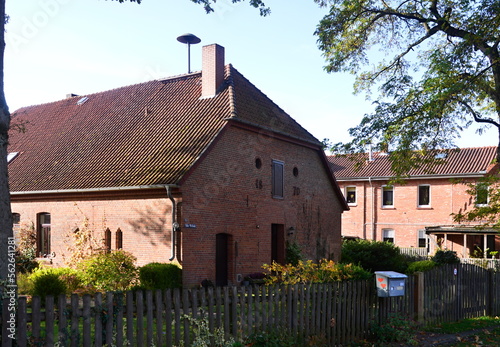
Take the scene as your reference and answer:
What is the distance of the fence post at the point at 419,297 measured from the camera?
1131 cm

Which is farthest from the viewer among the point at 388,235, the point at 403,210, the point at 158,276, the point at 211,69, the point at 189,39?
the point at 388,235

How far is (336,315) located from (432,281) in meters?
3.61

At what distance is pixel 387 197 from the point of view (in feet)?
123

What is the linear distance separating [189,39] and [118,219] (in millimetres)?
9997

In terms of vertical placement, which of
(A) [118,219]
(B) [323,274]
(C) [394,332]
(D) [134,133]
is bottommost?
(C) [394,332]

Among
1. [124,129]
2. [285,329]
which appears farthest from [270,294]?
[124,129]

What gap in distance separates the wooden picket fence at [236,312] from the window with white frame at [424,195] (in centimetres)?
2361

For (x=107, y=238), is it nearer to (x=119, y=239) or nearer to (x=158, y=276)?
(x=119, y=239)

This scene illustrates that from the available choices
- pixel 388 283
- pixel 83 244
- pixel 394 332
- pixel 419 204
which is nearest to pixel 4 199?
pixel 388 283

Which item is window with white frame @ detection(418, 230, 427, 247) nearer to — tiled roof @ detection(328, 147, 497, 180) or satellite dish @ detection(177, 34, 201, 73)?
tiled roof @ detection(328, 147, 497, 180)

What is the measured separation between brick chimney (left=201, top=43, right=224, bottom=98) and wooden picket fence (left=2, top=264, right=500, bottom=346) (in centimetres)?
1127

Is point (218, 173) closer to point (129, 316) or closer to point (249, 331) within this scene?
Result: point (249, 331)

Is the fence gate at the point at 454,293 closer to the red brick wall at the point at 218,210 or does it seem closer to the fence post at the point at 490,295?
the fence post at the point at 490,295

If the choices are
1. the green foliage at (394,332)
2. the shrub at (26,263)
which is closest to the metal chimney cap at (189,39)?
the shrub at (26,263)
